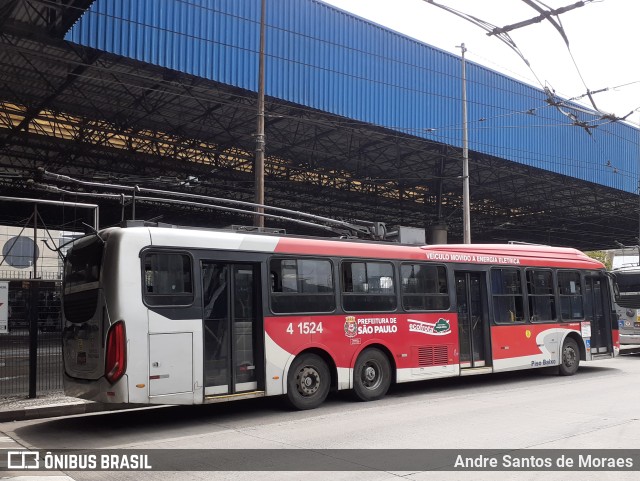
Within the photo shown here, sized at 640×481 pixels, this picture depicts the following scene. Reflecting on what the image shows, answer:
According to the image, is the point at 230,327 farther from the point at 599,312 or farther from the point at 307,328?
the point at 599,312

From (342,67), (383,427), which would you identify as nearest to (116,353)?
(383,427)

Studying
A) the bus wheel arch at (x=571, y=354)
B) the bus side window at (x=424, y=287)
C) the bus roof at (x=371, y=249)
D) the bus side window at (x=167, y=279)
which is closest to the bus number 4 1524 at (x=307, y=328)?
the bus roof at (x=371, y=249)

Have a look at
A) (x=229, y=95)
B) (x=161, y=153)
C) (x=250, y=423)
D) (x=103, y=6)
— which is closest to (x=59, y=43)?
(x=103, y=6)

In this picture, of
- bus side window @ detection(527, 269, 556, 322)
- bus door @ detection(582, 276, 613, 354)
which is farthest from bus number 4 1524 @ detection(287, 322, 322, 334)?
bus door @ detection(582, 276, 613, 354)

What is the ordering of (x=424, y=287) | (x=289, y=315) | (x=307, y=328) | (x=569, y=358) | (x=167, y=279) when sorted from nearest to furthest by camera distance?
(x=167, y=279), (x=289, y=315), (x=307, y=328), (x=424, y=287), (x=569, y=358)

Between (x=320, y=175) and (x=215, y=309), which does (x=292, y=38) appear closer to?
(x=320, y=175)

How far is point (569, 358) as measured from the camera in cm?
1572

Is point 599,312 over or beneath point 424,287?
beneath

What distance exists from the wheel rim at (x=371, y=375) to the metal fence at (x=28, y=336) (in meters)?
5.90

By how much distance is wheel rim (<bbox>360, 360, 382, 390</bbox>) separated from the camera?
11.8m

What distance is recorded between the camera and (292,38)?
854 inches

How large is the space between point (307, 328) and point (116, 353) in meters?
3.44

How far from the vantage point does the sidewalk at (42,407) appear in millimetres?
10586

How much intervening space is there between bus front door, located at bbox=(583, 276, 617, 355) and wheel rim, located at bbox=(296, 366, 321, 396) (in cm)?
875
